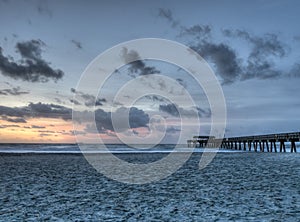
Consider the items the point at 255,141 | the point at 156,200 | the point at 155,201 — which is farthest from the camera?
the point at 255,141

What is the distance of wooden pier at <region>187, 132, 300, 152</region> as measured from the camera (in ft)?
143

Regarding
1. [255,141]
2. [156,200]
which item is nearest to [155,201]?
[156,200]

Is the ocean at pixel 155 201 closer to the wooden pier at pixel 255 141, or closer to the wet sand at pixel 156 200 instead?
the wet sand at pixel 156 200

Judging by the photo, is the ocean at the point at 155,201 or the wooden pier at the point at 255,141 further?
the wooden pier at the point at 255,141

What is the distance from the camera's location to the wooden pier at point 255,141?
143ft

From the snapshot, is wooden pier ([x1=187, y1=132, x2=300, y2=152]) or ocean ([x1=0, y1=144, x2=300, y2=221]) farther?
wooden pier ([x1=187, y1=132, x2=300, y2=152])

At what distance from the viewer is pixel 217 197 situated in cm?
1066

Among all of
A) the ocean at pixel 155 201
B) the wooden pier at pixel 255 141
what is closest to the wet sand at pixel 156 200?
the ocean at pixel 155 201

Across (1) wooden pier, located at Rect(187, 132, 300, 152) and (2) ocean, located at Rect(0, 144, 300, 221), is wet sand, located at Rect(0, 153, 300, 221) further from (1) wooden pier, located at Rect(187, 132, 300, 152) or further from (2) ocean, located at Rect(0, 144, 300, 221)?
(1) wooden pier, located at Rect(187, 132, 300, 152)

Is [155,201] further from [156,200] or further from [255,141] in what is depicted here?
[255,141]

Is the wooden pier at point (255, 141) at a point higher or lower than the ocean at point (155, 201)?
higher

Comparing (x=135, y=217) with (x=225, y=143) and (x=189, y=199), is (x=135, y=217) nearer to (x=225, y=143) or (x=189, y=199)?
(x=189, y=199)

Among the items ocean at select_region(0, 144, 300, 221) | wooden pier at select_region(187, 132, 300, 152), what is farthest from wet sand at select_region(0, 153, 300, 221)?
wooden pier at select_region(187, 132, 300, 152)

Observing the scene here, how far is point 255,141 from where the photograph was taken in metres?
57.1
